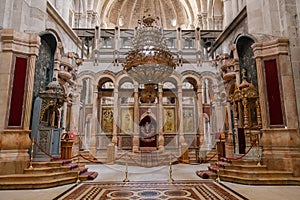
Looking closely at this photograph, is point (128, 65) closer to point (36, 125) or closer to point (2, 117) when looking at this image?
point (36, 125)

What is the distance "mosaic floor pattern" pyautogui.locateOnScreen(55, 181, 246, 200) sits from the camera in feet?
14.2

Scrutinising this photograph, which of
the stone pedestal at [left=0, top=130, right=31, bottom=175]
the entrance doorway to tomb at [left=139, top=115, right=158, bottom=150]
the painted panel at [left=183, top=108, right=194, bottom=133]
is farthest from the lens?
the entrance doorway to tomb at [left=139, top=115, right=158, bottom=150]

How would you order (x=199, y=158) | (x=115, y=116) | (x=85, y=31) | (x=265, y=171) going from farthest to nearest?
1. (x=85, y=31)
2. (x=115, y=116)
3. (x=199, y=158)
4. (x=265, y=171)

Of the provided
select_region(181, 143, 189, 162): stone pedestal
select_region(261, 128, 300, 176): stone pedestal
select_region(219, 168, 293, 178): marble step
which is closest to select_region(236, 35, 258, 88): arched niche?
select_region(261, 128, 300, 176): stone pedestal

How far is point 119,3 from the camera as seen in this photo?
75.9 feet

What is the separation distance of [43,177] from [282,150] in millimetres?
6293

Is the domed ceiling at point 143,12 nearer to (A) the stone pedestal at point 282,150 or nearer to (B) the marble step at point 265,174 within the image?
(A) the stone pedestal at point 282,150

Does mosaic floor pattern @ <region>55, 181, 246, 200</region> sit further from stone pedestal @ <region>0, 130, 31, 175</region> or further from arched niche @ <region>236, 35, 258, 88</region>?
arched niche @ <region>236, 35, 258, 88</region>

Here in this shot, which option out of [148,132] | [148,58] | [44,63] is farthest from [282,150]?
[148,132]

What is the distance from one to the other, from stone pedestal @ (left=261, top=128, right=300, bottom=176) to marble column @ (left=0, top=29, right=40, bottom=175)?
658cm

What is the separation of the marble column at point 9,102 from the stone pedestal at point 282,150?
259 inches

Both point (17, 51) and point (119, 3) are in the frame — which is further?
point (119, 3)

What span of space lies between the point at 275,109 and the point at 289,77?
99 centimetres

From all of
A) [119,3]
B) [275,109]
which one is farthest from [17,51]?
[119,3]
